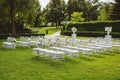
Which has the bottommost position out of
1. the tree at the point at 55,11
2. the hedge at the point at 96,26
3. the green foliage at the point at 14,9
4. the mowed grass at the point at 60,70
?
the mowed grass at the point at 60,70

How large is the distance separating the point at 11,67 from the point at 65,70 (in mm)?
2873

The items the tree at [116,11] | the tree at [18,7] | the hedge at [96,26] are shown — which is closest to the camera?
the tree at [18,7]

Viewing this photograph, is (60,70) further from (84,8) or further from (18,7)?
(84,8)

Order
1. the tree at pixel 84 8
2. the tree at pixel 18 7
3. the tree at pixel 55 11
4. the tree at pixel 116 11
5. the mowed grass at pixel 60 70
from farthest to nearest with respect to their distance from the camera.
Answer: the tree at pixel 84 8, the tree at pixel 55 11, the tree at pixel 116 11, the tree at pixel 18 7, the mowed grass at pixel 60 70

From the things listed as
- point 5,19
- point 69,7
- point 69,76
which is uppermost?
point 69,7

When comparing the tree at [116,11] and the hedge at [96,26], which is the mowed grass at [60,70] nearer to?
the hedge at [96,26]

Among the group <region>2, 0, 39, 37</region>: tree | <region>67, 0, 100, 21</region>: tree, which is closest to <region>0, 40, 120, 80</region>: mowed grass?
<region>2, 0, 39, 37</region>: tree

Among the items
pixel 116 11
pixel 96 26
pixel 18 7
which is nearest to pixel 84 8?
pixel 116 11

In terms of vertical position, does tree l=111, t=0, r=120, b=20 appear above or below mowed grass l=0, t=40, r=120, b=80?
above

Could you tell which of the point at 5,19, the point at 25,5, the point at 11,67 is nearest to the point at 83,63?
the point at 11,67

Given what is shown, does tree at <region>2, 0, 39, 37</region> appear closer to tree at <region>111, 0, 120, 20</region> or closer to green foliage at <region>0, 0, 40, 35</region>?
green foliage at <region>0, 0, 40, 35</region>

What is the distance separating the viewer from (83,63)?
13891mm

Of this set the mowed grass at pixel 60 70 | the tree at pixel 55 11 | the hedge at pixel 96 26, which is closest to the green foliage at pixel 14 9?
the hedge at pixel 96 26

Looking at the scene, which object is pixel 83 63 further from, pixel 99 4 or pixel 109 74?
pixel 99 4
